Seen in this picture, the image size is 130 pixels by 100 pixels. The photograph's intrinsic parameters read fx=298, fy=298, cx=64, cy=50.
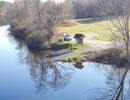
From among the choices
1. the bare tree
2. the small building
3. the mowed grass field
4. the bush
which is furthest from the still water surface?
the mowed grass field

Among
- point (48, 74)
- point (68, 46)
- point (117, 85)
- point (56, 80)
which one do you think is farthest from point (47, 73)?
point (68, 46)

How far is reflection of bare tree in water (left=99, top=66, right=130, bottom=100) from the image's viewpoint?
27370 mm

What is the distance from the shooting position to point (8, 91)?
29562 mm

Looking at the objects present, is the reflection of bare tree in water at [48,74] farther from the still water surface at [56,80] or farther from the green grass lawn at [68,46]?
the green grass lawn at [68,46]

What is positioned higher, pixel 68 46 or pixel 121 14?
pixel 121 14

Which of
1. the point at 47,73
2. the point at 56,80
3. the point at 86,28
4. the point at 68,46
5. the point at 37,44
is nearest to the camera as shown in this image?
the point at 56,80

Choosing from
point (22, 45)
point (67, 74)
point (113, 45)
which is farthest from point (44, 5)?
point (67, 74)

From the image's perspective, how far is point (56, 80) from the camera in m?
32.8

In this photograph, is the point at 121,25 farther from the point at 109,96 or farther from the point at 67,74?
the point at 109,96

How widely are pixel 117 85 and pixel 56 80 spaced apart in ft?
22.4

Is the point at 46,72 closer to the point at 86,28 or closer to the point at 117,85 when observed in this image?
the point at 117,85

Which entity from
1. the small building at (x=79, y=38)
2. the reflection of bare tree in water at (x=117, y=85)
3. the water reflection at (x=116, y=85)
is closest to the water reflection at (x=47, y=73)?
the water reflection at (x=116, y=85)

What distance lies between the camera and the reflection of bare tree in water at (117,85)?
27.4 m

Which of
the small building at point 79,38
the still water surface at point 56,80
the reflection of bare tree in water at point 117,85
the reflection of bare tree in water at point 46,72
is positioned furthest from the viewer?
the small building at point 79,38
